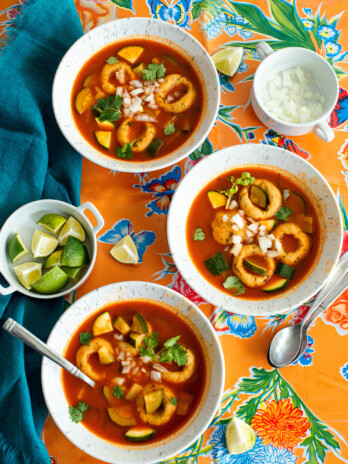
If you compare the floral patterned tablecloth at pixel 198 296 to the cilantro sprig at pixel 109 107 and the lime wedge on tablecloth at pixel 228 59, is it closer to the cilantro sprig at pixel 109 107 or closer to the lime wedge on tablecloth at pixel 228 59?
the lime wedge on tablecloth at pixel 228 59

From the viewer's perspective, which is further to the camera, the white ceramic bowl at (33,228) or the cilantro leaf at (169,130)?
the cilantro leaf at (169,130)

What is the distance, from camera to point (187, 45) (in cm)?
363

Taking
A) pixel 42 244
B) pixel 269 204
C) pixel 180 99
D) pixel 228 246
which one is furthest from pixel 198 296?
pixel 180 99

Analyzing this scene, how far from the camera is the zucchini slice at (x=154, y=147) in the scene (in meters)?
3.51

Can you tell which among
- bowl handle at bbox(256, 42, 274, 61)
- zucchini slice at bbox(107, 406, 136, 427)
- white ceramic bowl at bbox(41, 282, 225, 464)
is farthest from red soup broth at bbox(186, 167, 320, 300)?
zucchini slice at bbox(107, 406, 136, 427)

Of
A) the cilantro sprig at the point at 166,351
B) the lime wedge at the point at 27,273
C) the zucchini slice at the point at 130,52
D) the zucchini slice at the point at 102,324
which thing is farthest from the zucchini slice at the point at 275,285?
the zucchini slice at the point at 130,52

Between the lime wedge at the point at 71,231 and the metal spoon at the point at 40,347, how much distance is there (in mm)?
649

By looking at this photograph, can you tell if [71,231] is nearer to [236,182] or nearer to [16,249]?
[16,249]

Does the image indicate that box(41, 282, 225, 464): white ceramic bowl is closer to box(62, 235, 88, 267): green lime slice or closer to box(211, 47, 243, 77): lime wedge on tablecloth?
box(62, 235, 88, 267): green lime slice

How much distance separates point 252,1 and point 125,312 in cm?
250

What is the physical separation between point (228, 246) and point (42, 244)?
4.01ft

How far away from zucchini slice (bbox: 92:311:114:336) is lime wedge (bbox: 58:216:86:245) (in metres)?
0.52

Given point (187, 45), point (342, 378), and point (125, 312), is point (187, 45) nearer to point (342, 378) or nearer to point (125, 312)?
point (125, 312)

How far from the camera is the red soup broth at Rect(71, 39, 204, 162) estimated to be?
358 cm
